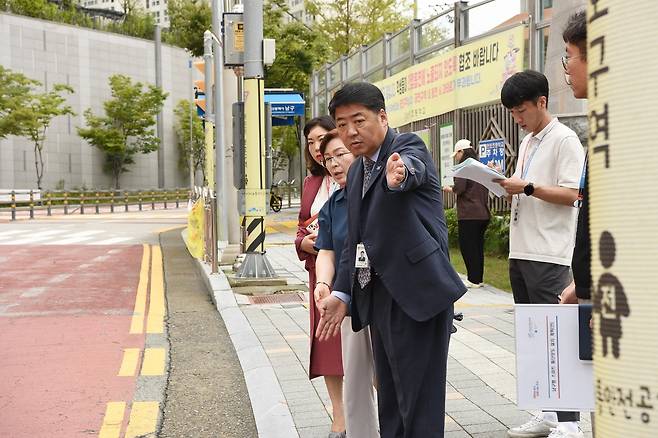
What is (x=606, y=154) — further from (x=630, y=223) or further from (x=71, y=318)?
(x=71, y=318)

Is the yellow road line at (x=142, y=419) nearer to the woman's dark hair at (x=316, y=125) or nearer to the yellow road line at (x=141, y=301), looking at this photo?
the woman's dark hair at (x=316, y=125)

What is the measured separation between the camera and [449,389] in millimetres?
4730

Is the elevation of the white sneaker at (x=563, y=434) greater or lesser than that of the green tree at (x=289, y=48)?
lesser

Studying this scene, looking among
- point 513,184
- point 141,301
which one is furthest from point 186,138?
point 513,184

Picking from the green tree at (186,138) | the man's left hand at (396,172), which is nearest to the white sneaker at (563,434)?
the man's left hand at (396,172)

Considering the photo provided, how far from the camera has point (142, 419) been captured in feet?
15.3

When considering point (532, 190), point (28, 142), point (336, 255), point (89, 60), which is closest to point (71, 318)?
point (336, 255)

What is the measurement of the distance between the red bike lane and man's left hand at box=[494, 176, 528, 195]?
2.76m

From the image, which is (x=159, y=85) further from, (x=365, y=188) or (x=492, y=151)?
(x=365, y=188)

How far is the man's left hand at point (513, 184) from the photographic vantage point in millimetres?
3498

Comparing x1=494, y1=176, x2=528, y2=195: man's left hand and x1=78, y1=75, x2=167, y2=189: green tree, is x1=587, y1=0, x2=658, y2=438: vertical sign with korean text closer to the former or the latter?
x1=494, y1=176, x2=528, y2=195: man's left hand

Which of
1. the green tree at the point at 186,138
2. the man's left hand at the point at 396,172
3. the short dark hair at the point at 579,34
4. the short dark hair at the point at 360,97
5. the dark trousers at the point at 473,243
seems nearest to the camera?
the man's left hand at the point at 396,172

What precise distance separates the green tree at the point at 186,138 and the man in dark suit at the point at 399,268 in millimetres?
52497

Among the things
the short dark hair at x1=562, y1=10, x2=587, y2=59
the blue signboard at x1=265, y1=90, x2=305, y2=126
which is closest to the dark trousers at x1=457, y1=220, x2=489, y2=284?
the short dark hair at x1=562, y1=10, x2=587, y2=59
